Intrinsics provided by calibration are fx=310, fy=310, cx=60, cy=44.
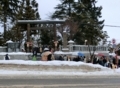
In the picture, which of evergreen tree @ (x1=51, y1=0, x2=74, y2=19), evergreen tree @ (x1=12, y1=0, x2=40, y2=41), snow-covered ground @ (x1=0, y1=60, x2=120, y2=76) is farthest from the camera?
evergreen tree @ (x1=51, y1=0, x2=74, y2=19)

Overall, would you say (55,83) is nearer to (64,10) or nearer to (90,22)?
(90,22)

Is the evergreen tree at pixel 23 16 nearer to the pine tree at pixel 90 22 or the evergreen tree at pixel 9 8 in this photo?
the evergreen tree at pixel 9 8

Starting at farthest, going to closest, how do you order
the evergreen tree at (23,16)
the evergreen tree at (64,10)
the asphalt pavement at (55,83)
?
the evergreen tree at (64,10)
the evergreen tree at (23,16)
the asphalt pavement at (55,83)

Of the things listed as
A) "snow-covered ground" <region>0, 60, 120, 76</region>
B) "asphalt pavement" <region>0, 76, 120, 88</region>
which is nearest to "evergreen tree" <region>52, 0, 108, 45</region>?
"snow-covered ground" <region>0, 60, 120, 76</region>

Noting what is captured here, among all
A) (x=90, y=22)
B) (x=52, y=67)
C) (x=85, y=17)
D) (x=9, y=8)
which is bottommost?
(x=52, y=67)

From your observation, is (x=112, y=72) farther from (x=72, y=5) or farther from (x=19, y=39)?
(x=72, y=5)

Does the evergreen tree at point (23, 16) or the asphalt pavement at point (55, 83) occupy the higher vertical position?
the evergreen tree at point (23, 16)

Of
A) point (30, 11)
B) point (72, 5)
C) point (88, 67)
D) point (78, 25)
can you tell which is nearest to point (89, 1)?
point (72, 5)

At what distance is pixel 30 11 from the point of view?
45.2 m

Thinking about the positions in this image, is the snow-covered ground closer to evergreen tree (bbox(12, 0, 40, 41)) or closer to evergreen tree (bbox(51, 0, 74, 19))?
evergreen tree (bbox(12, 0, 40, 41))

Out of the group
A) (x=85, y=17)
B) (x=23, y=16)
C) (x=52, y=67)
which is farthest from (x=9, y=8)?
(x=52, y=67)

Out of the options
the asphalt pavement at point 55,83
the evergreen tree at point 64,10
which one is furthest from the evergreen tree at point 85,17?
the asphalt pavement at point 55,83

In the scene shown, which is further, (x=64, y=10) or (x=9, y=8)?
(x=64, y=10)

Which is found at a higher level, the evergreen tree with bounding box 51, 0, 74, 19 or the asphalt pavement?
the evergreen tree with bounding box 51, 0, 74, 19
